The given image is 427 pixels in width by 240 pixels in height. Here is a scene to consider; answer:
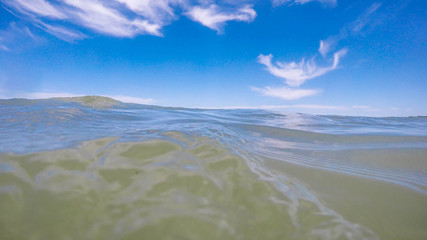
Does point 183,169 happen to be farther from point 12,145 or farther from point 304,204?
point 12,145

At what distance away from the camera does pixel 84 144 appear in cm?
213

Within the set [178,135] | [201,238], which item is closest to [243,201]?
[201,238]

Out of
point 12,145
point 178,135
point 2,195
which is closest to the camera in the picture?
point 2,195

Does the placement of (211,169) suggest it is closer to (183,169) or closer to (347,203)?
(183,169)

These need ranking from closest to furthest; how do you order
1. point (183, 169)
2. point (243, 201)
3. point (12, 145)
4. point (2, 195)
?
point (2, 195), point (243, 201), point (183, 169), point (12, 145)

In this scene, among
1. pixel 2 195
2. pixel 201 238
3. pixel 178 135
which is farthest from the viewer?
pixel 178 135

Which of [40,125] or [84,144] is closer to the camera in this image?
[84,144]

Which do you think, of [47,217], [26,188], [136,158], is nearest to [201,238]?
[47,217]

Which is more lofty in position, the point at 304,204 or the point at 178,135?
the point at 178,135

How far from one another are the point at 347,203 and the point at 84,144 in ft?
8.93

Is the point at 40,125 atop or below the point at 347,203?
atop

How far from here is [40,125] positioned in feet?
10.3

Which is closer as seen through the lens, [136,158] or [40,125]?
[136,158]

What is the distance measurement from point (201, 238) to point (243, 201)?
44 centimetres
